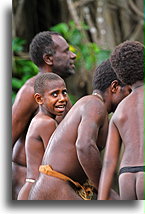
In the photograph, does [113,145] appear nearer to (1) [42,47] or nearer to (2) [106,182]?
(2) [106,182]

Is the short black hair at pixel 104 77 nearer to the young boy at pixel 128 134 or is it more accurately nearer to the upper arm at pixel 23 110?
the young boy at pixel 128 134

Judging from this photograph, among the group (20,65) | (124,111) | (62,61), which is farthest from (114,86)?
(20,65)

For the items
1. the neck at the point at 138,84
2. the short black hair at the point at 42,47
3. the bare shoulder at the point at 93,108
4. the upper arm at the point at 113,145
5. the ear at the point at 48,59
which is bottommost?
the upper arm at the point at 113,145

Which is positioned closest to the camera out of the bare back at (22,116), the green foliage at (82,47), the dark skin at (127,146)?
the dark skin at (127,146)

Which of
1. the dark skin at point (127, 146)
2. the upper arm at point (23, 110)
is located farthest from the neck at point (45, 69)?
the dark skin at point (127, 146)

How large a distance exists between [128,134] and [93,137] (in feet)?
0.58

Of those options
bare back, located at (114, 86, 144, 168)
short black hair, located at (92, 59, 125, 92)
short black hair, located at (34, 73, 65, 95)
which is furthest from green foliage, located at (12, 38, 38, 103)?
bare back, located at (114, 86, 144, 168)

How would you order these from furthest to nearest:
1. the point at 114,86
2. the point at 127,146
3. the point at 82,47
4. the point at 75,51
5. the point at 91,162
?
the point at 82,47 < the point at 75,51 < the point at 114,86 < the point at 91,162 < the point at 127,146

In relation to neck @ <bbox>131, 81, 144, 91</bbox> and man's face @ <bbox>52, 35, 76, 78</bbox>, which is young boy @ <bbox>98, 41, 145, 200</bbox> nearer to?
neck @ <bbox>131, 81, 144, 91</bbox>

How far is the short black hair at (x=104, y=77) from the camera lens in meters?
2.43

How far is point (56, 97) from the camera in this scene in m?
2.58

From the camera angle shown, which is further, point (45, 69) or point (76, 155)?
point (45, 69)

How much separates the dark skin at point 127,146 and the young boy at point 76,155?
86mm

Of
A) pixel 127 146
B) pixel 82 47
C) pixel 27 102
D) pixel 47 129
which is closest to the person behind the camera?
pixel 127 146
